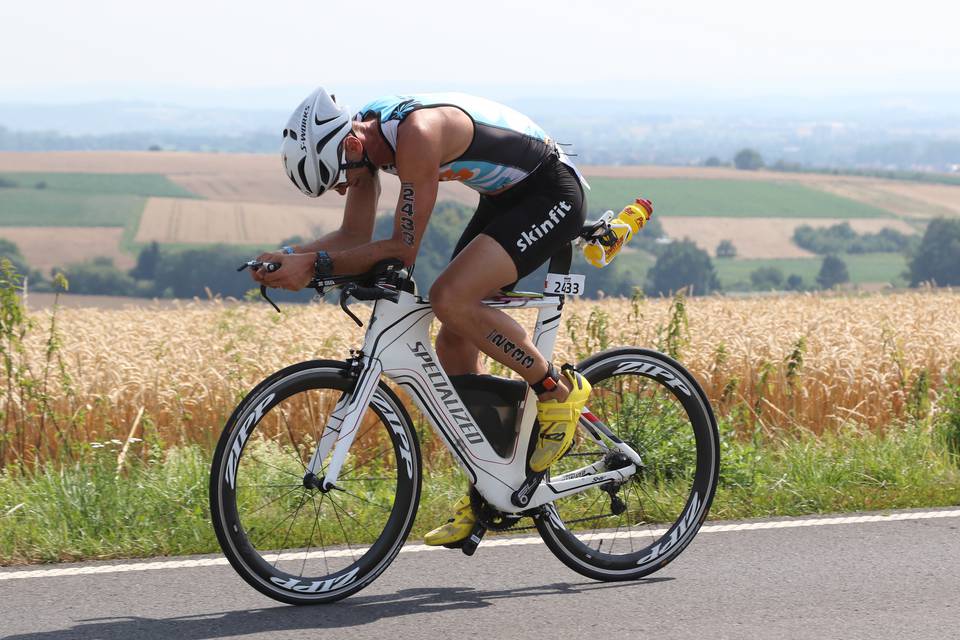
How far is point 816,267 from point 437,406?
237 feet

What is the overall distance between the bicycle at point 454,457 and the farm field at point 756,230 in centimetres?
6967

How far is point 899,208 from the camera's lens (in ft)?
310

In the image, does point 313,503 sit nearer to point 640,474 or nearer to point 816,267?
point 640,474

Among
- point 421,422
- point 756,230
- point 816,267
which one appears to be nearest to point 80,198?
point 756,230

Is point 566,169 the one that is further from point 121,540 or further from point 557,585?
point 121,540

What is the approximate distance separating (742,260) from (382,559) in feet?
234

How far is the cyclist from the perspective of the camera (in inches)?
163

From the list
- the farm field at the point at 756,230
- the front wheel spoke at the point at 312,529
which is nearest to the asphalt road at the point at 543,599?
the front wheel spoke at the point at 312,529

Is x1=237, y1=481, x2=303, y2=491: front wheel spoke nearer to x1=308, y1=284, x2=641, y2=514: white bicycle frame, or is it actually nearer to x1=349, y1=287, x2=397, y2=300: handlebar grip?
x1=308, y1=284, x2=641, y2=514: white bicycle frame

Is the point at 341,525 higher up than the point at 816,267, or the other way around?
the point at 341,525

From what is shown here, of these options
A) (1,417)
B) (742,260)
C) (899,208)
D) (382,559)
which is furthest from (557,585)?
(899,208)

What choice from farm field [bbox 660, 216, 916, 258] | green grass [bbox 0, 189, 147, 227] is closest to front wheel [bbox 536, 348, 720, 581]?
farm field [bbox 660, 216, 916, 258]

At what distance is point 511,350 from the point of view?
457 cm

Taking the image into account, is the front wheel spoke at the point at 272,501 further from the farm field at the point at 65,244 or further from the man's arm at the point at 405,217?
the farm field at the point at 65,244
